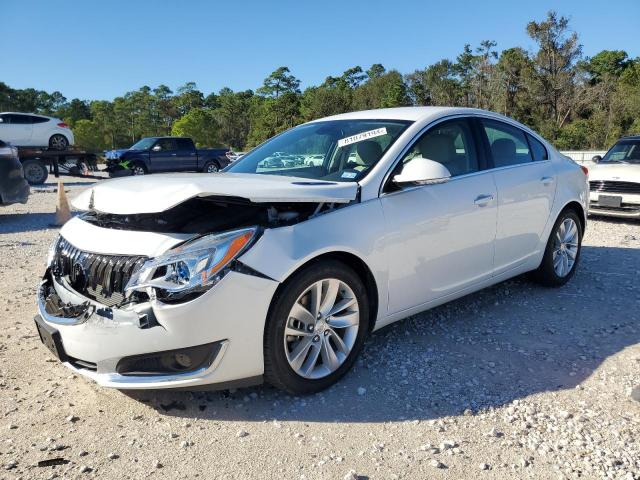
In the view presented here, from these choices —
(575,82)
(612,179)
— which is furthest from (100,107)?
(612,179)

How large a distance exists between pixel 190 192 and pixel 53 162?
58.9 feet

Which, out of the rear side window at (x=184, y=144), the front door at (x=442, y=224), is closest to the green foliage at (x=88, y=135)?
the rear side window at (x=184, y=144)

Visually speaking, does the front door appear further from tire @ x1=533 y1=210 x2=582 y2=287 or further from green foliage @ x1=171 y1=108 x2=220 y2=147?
green foliage @ x1=171 y1=108 x2=220 y2=147

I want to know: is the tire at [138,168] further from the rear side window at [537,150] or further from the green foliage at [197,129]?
the green foliage at [197,129]

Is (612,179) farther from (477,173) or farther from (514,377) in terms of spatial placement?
(514,377)

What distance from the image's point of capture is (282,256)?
2750 millimetres

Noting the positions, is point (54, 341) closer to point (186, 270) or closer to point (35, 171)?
point (186, 270)

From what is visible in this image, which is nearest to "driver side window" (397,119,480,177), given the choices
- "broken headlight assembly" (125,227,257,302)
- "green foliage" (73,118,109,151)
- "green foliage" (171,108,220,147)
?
"broken headlight assembly" (125,227,257,302)

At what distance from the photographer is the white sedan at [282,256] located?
2613 mm

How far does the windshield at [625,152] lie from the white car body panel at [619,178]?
43cm

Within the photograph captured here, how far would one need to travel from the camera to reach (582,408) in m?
2.88

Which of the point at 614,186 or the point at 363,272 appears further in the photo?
the point at 614,186

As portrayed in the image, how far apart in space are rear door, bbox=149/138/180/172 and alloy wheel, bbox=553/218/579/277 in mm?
18649

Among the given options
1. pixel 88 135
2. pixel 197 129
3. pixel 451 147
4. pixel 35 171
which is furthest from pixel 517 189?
pixel 88 135
